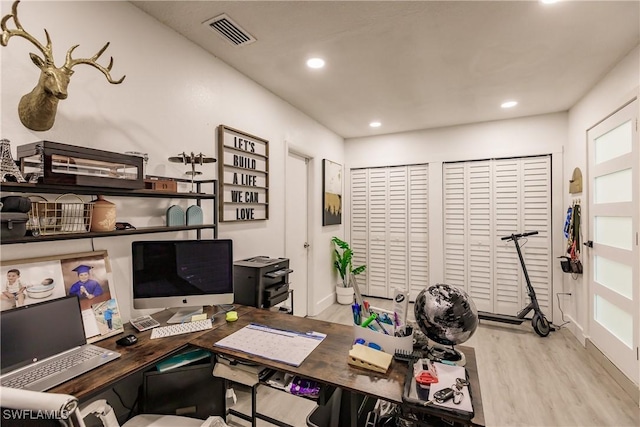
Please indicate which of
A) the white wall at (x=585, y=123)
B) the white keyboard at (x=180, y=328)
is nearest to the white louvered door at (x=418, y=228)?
the white wall at (x=585, y=123)

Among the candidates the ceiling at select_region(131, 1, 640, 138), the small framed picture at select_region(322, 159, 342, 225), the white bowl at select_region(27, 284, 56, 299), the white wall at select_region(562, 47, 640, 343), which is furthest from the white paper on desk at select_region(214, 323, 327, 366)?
the white wall at select_region(562, 47, 640, 343)

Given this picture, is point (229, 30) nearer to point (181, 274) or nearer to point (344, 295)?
point (181, 274)

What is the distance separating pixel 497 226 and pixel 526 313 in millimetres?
1087

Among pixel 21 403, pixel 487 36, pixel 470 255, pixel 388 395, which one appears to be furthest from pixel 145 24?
pixel 470 255

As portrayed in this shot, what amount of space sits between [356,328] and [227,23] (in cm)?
202

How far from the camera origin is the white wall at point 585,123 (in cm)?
235

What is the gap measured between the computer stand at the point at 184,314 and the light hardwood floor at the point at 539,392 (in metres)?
0.79

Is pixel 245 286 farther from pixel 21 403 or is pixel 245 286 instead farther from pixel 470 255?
pixel 470 255

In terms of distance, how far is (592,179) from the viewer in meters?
2.92

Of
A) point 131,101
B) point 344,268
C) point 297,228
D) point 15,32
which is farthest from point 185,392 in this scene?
→ point 344,268

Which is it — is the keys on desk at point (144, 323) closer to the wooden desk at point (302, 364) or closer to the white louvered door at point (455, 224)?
the wooden desk at point (302, 364)

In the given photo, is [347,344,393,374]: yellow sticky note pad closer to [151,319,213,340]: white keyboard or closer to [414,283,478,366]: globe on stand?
[414,283,478,366]: globe on stand

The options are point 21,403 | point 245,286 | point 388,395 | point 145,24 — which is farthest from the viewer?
point 245,286

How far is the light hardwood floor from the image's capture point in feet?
6.77
